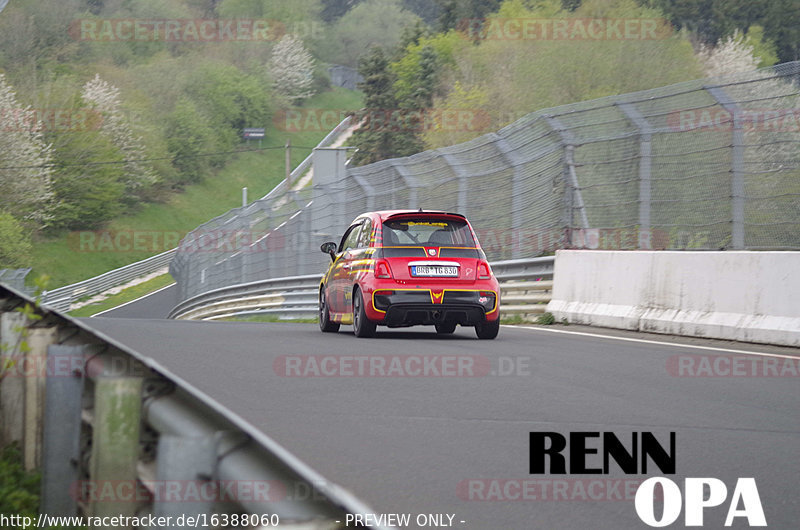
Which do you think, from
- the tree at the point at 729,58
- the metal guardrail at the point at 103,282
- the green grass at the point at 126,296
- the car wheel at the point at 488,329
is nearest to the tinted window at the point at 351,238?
the car wheel at the point at 488,329

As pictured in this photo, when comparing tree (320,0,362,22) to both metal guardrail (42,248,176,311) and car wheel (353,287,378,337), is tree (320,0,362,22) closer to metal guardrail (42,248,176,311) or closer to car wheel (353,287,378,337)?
metal guardrail (42,248,176,311)

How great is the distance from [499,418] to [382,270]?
640 cm

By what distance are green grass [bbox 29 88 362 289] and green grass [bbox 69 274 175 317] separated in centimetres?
247

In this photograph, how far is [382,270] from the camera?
13.4 meters

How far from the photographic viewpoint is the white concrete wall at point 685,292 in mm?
11719

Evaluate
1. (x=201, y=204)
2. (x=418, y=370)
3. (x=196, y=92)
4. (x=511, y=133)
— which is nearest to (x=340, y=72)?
(x=196, y=92)

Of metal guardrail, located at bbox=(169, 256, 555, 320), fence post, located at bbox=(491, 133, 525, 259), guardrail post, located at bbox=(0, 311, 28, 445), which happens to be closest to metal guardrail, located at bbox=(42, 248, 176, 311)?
metal guardrail, located at bbox=(169, 256, 555, 320)

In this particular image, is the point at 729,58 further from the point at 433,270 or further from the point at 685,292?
the point at 433,270

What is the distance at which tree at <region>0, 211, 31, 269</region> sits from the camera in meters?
60.3

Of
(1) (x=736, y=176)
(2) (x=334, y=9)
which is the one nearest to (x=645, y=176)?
(1) (x=736, y=176)

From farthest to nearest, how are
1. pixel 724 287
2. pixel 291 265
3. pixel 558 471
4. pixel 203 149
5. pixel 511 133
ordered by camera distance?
pixel 203 149
pixel 291 265
pixel 511 133
pixel 724 287
pixel 558 471

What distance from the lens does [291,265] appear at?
28219 mm

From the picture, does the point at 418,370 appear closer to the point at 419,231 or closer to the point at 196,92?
the point at 419,231

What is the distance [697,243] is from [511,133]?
16.8 feet
